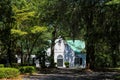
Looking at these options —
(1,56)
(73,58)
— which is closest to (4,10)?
(1,56)

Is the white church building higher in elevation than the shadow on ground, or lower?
higher

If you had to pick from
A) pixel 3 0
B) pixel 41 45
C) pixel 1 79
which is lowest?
pixel 1 79

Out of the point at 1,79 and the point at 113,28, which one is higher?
the point at 113,28

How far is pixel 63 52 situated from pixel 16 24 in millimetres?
36924

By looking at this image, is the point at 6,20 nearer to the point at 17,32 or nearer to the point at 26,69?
the point at 17,32

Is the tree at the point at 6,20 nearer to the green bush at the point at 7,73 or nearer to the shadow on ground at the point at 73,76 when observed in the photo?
the shadow on ground at the point at 73,76

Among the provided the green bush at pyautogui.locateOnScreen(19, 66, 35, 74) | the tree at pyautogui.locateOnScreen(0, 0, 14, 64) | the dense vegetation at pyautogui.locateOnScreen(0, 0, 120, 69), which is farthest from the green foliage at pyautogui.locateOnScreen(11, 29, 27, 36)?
the green bush at pyautogui.locateOnScreen(19, 66, 35, 74)

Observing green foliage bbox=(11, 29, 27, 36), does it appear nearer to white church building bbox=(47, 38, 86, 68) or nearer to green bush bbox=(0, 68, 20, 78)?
green bush bbox=(0, 68, 20, 78)

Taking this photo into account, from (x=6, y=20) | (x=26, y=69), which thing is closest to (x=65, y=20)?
(x=6, y=20)

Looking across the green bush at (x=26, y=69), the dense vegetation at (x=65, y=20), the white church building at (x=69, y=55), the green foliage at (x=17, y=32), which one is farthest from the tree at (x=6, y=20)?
the white church building at (x=69, y=55)

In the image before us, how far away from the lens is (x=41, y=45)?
2237 inches

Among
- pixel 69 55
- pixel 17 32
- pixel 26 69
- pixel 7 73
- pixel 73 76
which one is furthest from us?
pixel 69 55

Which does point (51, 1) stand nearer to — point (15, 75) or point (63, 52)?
point (15, 75)

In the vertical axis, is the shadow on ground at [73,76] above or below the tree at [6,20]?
below
